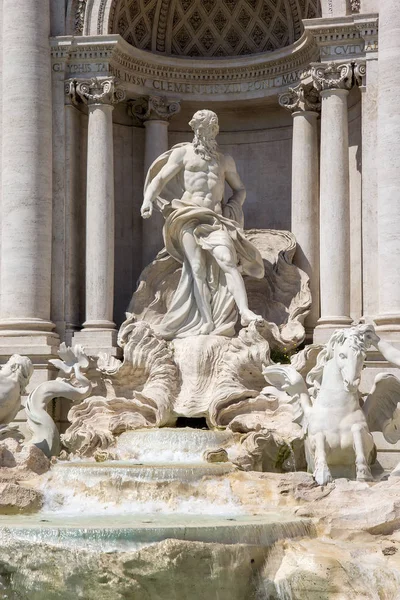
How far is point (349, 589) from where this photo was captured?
12.7 meters

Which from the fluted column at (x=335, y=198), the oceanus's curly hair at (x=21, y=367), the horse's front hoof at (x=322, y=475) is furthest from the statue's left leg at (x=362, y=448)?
the oceanus's curly hair at (x=21, y=367)

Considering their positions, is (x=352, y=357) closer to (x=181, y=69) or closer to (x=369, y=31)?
(x=369, y=31)

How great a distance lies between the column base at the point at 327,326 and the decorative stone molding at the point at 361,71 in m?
3.85

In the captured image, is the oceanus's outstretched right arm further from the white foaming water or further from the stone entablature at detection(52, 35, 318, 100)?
the white foaming water

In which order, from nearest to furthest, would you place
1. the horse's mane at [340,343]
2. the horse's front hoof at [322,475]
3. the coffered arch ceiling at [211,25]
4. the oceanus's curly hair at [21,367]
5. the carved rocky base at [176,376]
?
the horse's front hoof at [322,475], the horse's mane at [340,343], the oceanus's curly hair at [21,367], the carved rocky base at [176,376], the coffered arch ceiling at [211,25]

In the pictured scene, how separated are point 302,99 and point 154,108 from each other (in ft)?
8.92

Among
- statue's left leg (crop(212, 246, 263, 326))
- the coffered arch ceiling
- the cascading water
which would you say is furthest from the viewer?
the coffered arch ceiling

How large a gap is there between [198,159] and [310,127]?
2239 millimetres

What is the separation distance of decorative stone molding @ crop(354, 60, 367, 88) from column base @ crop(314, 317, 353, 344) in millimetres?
3846

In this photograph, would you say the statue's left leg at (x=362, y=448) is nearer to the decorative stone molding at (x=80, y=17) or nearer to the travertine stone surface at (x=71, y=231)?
the travertine stone surface at (x=71, y=231)

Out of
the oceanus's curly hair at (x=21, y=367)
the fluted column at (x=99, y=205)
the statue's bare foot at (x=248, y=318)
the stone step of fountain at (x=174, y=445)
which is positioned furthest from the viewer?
the fluted column at (x=99, y=205)

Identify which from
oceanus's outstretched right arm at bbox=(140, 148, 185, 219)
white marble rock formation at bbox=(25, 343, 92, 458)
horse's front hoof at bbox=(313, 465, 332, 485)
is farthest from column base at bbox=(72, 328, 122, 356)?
horse's front hoof at bbox=(313, 465, 332, 485)

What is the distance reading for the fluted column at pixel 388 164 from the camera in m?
19.1

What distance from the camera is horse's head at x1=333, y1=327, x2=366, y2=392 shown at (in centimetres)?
1554
